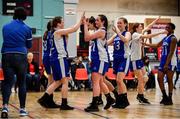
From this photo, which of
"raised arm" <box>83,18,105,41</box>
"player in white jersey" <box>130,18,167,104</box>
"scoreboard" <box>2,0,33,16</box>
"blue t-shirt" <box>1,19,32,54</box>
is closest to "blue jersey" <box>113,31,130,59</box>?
"raised arm" <box>83,18,105,41</box>

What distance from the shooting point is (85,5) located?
21234mm

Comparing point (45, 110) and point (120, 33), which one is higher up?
point (120, 33)

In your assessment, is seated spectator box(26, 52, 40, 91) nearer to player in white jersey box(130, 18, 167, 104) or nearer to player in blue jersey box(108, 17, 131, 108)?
player in white jersey box(130, 18, 167, 104)

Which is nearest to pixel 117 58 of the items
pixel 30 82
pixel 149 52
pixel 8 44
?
pixel 8 44

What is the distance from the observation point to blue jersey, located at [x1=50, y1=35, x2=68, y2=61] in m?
7.02

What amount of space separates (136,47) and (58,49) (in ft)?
6.63

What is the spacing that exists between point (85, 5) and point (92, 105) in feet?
48.9

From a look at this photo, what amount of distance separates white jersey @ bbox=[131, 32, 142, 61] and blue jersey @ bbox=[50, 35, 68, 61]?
5.98 feet

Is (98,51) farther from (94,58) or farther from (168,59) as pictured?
(168,59)

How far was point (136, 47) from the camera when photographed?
8328 millimetres

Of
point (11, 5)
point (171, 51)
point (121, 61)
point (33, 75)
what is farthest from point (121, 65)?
point (11, 5)

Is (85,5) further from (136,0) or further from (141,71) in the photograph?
(141,71)

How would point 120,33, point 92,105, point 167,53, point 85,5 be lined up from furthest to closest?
1. point 85,5
2. point 167,53
3. point 120,33
4. point 92,105

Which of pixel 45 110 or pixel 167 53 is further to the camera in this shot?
pixel 167 53
